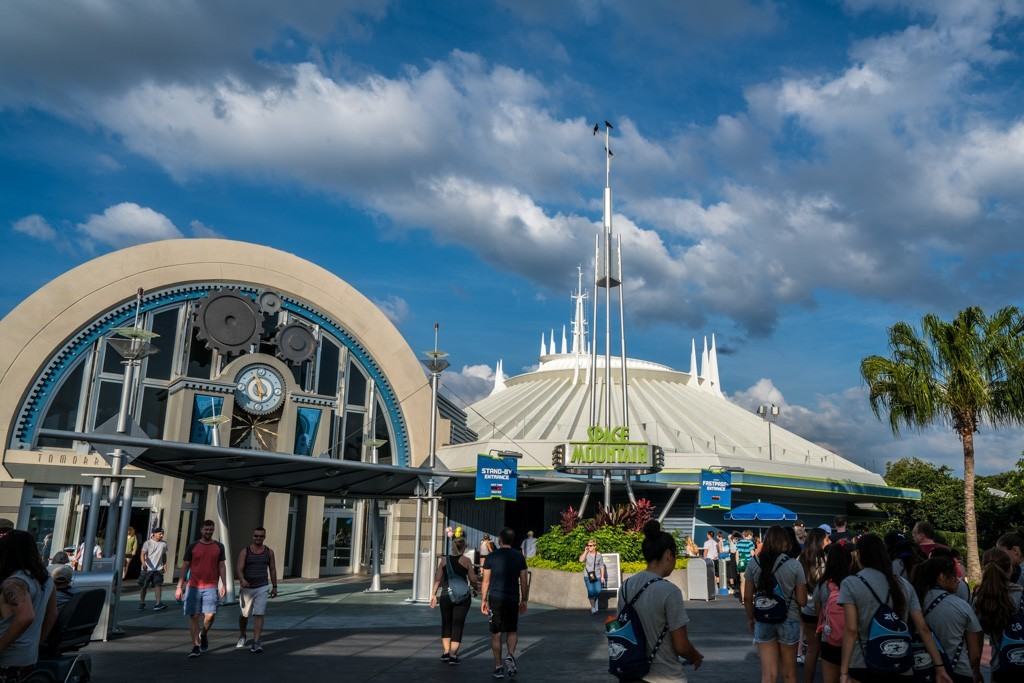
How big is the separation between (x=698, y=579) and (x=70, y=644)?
574 inches

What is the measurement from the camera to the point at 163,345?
26.7 m

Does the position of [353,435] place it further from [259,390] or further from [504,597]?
[504,597]

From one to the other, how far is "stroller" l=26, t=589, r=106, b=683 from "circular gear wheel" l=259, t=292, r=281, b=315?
20.2 metres

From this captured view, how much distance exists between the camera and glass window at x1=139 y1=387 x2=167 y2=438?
25839mm

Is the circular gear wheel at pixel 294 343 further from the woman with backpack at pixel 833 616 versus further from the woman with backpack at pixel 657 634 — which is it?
the woman with backpack at pixel 657 634

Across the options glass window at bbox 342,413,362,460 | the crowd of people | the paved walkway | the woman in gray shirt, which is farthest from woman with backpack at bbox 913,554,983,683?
glass window at bbox 342,413,362,460

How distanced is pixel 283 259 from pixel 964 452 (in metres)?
22.7

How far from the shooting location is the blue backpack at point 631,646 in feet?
16.0

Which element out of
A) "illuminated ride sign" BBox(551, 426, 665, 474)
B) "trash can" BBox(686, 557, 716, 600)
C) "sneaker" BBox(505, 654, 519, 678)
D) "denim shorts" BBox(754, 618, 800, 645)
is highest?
"illuminated ride sign" BBox(551, 426, 665, 474)

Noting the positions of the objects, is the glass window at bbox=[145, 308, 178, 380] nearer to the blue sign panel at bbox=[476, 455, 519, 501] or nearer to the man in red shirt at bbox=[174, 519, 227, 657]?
the blue sign panel at bbox=[476, 455, 519, 501]

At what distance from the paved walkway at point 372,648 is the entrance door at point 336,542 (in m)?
11.2

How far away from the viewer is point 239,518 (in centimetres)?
2431

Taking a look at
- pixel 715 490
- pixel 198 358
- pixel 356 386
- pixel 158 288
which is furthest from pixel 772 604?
pixel 356 386

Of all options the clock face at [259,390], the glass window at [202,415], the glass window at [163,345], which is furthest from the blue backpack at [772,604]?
the glass window at [163,345]
